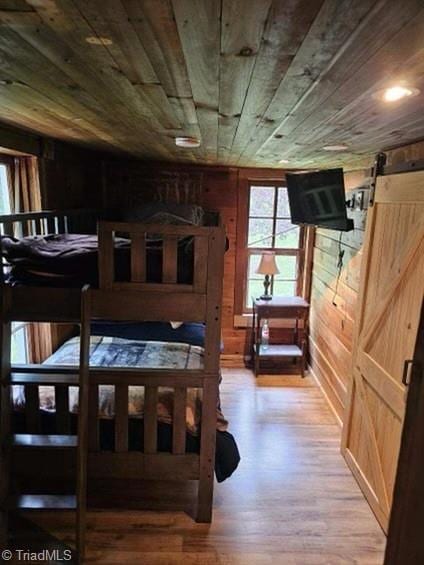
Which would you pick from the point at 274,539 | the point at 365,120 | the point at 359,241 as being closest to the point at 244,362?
the point at 359,241

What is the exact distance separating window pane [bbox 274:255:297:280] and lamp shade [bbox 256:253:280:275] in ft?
1.23

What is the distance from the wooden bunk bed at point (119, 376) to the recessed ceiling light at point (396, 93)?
2.78 ft

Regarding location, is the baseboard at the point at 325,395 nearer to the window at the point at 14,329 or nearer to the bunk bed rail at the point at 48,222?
the window at the point at 14,329

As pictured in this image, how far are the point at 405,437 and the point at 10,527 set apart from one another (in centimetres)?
225

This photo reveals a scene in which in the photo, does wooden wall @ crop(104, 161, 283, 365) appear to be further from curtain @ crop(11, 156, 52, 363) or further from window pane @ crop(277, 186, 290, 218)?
curtain @ crop(11, 156, 52, 363)

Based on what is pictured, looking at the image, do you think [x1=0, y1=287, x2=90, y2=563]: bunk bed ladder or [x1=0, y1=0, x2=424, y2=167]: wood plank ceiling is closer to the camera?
[x1=0, y1=0, x2=424, y2=167]: wood plank ceiling

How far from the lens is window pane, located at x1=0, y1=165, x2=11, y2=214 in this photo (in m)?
2.61

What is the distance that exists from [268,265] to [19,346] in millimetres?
2567

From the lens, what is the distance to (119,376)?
2.05 metres

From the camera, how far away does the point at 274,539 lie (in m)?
2.14

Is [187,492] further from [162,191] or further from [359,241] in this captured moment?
[162,191]

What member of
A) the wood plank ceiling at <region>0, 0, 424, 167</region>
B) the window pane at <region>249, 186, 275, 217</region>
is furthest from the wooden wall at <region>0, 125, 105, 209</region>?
the window pane at <region>249, 186, 275, 217</region>

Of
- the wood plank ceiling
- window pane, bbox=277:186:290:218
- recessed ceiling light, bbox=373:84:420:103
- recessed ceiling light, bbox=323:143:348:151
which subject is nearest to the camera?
the wood plank ceiling

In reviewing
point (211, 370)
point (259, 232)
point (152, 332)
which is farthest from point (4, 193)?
point (259, 232)
